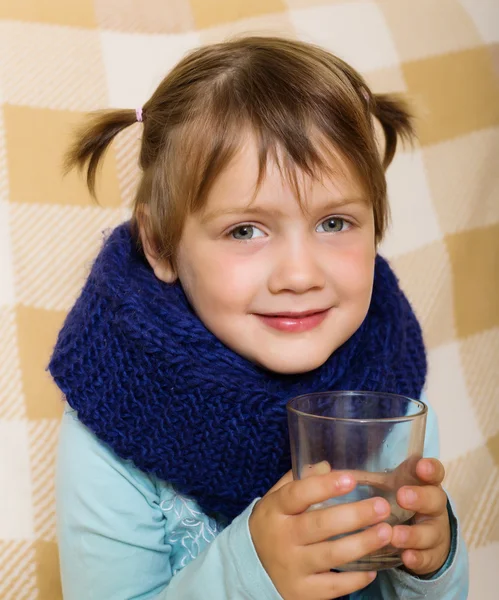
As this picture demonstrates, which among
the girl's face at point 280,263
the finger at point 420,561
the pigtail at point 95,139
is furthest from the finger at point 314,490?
the pigtail at point 95,139

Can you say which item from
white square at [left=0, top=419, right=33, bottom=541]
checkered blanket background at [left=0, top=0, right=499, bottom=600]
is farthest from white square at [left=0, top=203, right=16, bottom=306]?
white square at [left=0, top=419, right=33, bottom=541]

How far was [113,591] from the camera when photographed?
38.4 inches

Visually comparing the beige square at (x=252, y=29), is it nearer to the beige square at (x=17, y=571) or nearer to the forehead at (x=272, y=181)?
the forehead at (x=272, y=181)

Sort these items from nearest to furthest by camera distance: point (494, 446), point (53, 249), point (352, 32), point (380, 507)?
point (380, 507) < point (53, 249) < point (494, 446) < point (352, 32)

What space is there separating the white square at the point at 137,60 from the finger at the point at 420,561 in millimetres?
838

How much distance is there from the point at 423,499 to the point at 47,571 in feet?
2.00

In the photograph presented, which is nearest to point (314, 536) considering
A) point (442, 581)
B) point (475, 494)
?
point (442, 581)

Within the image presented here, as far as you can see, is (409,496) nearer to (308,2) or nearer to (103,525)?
(103,525)

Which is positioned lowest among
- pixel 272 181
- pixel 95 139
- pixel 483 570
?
pixel 483 570

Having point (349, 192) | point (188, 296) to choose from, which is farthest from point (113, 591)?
point (349, 192)

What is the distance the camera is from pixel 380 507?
28.3 inches

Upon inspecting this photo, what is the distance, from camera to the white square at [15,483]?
1.16 m

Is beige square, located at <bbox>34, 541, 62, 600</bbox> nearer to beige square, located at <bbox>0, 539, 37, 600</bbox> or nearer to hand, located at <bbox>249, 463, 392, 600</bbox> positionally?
beige square, located at <bbox>0, 539, 37, 600</bbox>

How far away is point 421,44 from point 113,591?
1.05 metres
